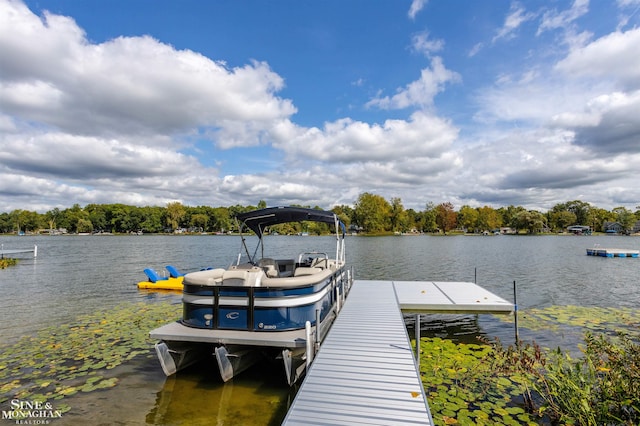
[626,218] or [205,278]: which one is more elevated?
[626,218]

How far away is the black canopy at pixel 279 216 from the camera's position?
8.69 m

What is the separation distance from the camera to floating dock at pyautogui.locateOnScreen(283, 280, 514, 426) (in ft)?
13.5

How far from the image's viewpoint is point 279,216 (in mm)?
9508

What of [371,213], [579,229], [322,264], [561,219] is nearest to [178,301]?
[322,264]

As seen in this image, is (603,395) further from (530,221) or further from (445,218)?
(445,218)

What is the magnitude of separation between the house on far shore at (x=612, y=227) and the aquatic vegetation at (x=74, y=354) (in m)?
146

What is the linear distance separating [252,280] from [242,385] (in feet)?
6.70

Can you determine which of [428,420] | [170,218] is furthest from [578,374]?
[170,218]

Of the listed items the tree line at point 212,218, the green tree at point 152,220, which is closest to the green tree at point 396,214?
the tree line at point 212,218

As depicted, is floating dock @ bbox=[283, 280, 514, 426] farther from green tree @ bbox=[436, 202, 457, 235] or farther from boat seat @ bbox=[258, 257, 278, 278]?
green tree @ bbox=[436, 202, 457, 235]

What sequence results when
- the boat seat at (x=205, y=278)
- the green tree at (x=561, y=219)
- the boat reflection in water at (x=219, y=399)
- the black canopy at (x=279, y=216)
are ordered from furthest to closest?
the green tree at (x=561, y=219)
the black canopy at (x=279, y=216)
the boat seat at (x=205, y=278)
the boat reflection in water at (x=219, y=399)

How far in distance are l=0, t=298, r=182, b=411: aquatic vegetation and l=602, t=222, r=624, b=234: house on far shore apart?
146m

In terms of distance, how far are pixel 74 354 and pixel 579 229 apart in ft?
444

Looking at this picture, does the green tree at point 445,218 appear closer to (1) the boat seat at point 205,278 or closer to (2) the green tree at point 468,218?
(2) the green tree at point 468,218
